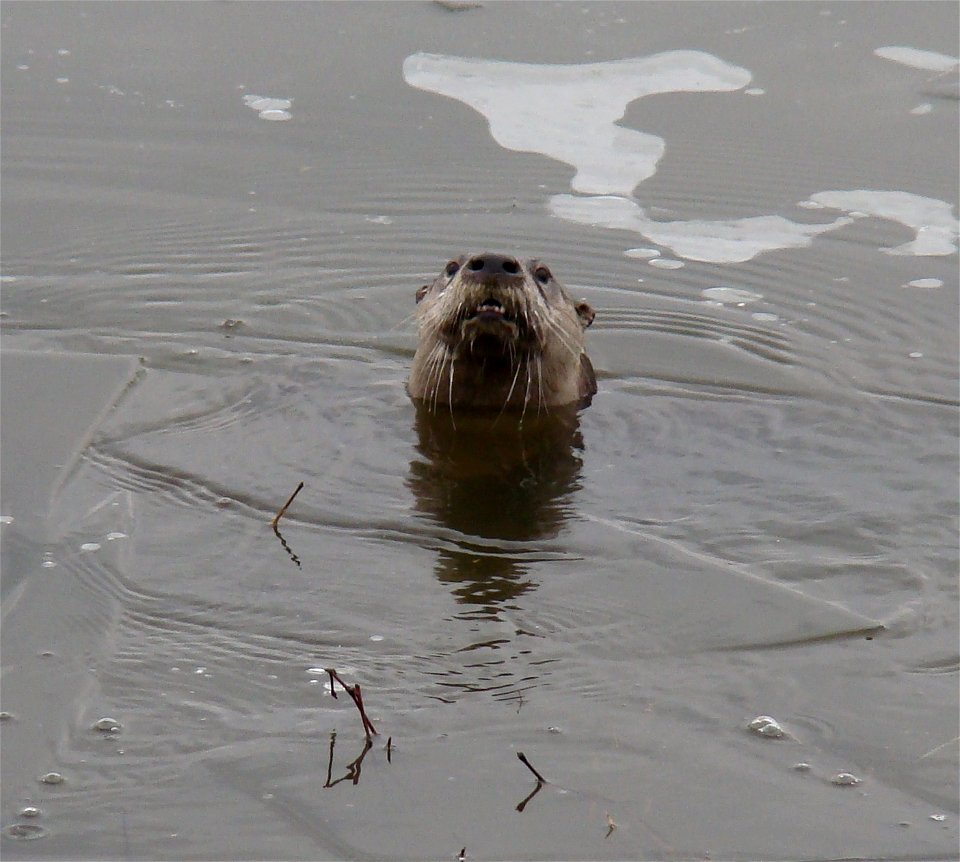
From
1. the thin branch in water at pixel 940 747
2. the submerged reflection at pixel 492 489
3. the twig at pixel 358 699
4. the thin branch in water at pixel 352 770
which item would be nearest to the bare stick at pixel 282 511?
the submerged reflection at pixel 492 489

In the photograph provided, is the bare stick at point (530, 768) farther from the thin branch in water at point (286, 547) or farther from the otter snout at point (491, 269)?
the otter snout at point (491, 269)

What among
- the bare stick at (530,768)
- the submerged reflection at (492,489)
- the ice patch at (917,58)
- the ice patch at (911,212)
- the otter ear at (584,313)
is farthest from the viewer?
the ice patch at (917,58)

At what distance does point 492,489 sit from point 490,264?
2.61 feet

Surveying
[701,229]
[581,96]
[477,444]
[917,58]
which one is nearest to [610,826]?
[477,444]

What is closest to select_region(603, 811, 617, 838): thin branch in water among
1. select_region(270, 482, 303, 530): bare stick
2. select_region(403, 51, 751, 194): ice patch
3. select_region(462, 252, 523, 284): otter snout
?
select_region(270, 482, 303, 530): bare stick

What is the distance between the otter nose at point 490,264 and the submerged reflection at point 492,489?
2.08 ft

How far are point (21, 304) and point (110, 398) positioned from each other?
3.31 ft

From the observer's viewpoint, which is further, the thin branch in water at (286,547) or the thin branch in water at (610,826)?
the thin branch in water at (286,547)

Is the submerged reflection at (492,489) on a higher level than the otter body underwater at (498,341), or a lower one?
lower

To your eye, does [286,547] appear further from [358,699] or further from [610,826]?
[610,826]

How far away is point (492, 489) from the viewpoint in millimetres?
5148

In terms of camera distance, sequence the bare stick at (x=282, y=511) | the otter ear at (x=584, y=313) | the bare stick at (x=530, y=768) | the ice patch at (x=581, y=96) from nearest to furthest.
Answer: the bare stick at (x=530, y=768) → the bare stick at (x=282, y=511) → the otter ear at (x=584, y=313) → the ice patch at (x=581, y=96)

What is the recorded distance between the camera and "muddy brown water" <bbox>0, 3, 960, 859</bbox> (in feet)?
10.9

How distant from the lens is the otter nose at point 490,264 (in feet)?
17.5
